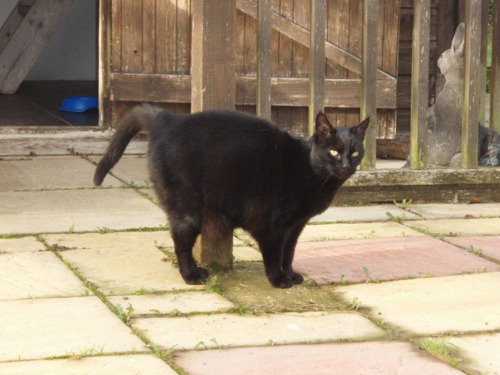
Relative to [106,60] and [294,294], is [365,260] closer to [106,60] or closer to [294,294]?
[294,294]

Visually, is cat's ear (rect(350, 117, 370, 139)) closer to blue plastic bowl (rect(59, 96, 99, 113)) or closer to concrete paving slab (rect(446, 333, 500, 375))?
concrete paving slab (rect(446, 333, 500, 375))

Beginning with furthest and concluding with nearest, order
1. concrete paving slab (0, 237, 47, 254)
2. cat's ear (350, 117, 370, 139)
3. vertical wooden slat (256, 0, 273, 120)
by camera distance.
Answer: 1. vertical wooden slat (256, 0, 273, 120)
2. concrete paving slab (0, 237, 47, 254)
3. cat's ear (350, 117, 370, 139)

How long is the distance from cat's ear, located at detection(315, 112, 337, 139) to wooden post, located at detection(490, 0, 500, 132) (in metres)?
3.11

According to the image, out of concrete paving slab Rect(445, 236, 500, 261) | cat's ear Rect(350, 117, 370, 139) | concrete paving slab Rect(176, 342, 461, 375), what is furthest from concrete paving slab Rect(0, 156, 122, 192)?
concrete paving slab Rect(176, 342, 461, 375)

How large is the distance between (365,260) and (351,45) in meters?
3.53

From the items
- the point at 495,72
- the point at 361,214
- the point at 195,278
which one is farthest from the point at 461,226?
the point at 195,278

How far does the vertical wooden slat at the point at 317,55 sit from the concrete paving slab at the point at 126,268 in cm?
157

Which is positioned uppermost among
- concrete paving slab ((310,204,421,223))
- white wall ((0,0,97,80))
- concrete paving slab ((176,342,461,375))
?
white wall ((0,0,97,80))

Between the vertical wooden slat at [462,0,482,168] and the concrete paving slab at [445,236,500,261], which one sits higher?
the vertical wooden slat at [462,0,482,168]

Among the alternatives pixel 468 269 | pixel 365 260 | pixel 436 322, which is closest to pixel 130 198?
pixel 365 260

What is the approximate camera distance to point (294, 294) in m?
4.44

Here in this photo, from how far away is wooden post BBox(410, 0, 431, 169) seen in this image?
621cm

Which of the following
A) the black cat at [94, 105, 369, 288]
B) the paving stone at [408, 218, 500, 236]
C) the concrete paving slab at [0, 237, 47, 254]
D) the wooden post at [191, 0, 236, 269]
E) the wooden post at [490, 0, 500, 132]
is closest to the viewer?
the black cat at [94, 105, 369, 288]

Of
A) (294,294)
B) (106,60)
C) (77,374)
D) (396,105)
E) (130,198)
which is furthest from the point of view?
(396,105)
